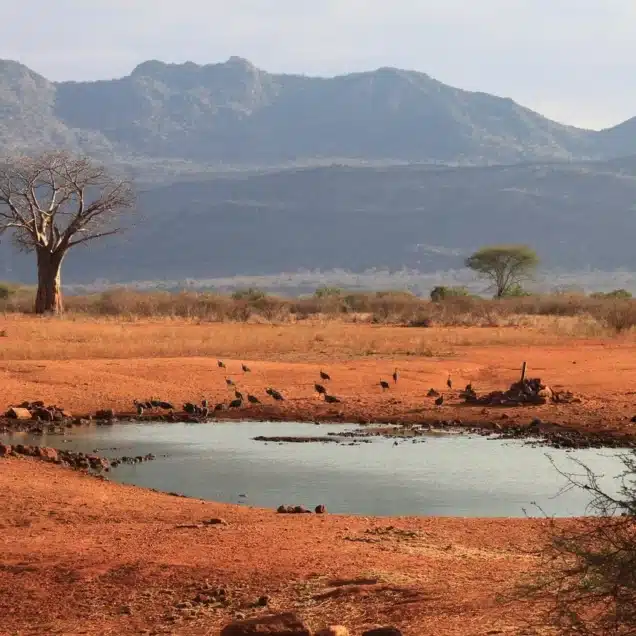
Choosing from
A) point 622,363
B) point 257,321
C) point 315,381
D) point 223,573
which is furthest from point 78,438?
point 257,321

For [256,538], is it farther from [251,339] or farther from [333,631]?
[251,339]

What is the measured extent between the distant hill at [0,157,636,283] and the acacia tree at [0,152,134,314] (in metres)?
95.2

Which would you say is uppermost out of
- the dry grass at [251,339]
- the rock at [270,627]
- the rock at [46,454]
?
the rock at [270,627]

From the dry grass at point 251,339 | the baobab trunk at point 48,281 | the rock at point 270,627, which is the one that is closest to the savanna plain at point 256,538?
the rock at point 270,627

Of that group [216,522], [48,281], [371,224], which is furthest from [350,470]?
[371,224]

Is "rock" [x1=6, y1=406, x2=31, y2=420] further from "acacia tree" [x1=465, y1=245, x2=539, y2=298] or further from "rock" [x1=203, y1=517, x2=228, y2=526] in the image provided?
"acacia tree" [x1=465, y1=245, x2=539, y2=298]

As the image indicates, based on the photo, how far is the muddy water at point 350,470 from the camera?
12.9 metres

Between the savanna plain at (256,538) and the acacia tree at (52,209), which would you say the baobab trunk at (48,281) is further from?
the savanna plain at (256,538)

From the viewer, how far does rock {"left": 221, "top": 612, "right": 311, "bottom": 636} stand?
6605 mm

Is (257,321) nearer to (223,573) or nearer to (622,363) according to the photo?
(622,363)

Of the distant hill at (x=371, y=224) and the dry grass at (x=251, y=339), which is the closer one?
the dry grass at (x=251, y=339)

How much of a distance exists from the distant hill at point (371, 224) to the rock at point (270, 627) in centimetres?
13445

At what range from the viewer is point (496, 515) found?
12133mm

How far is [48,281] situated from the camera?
1811 inches
